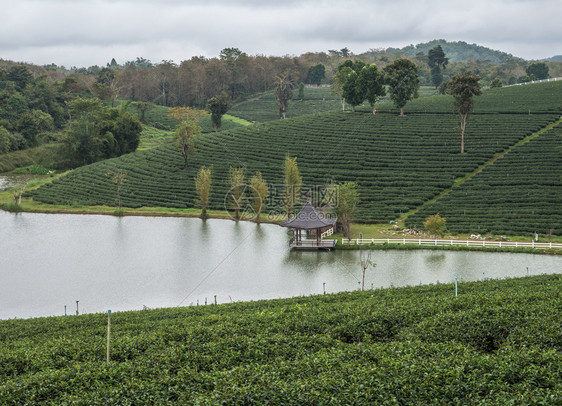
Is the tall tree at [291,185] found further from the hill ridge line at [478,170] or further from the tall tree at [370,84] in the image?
the tall tree at [370,84]

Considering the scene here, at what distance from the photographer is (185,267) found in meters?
36.6

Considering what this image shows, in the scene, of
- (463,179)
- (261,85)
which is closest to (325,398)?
(463,179)

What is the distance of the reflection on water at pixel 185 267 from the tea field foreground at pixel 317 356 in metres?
9.80

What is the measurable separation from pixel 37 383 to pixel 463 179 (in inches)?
1890

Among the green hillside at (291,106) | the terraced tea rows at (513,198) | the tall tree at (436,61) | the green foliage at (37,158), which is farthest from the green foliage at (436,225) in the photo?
the tall tree at (436,61)

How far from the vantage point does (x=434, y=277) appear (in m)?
33.4

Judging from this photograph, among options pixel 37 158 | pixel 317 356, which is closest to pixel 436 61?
pixel 37 158

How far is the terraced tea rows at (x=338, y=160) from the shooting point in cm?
5559

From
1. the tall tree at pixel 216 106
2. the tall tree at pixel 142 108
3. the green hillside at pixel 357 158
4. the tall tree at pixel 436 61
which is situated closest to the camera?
the green hillside at pixel 357 158

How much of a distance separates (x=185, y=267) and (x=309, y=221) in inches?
383

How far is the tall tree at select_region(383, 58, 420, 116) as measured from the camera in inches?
2977

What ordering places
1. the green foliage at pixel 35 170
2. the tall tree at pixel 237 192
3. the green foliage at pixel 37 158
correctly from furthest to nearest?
the green foliage at pixel 37 158, the green foliage at pixel 35 170, the tall tree at pixel 237 192

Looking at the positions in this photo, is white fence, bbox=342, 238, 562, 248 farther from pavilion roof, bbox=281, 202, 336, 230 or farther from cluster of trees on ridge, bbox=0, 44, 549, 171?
cluster of trees on ridge, bbox=0, 44, 549, 171

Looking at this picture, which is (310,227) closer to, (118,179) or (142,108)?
(118,179)
